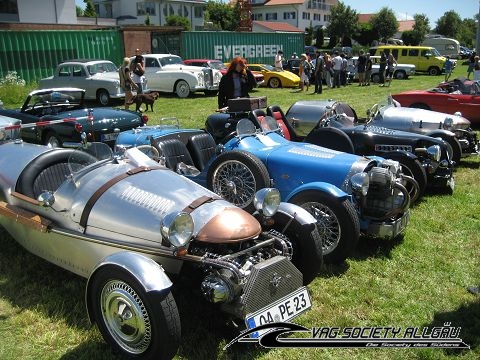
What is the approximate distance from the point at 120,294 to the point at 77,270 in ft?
3.11

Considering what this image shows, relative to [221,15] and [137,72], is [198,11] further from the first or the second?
[137,72]

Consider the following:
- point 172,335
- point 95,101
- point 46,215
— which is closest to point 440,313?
point 172,335

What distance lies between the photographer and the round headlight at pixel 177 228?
2998mm

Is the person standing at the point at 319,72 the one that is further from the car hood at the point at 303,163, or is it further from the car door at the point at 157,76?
the car hood at the point at 303,163

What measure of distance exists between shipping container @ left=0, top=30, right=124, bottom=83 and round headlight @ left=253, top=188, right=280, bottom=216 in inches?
715

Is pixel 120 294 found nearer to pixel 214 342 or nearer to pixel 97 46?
pixel 214 342

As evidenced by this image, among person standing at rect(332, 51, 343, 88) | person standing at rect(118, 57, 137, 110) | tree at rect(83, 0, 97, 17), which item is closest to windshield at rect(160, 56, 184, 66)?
person standing at rect(118, 57, 137, 110)

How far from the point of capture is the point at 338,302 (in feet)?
13.0

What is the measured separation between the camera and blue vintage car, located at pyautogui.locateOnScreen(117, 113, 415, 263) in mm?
4449

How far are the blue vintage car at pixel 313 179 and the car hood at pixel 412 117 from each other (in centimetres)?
344

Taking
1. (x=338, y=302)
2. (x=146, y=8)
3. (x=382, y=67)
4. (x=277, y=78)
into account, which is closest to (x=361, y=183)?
(x=338, y=302)

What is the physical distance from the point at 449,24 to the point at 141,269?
287ft

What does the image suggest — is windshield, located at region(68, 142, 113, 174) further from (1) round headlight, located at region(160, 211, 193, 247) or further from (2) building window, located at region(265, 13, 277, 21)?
(2) building window, located at region(265, 13, 277, 21)

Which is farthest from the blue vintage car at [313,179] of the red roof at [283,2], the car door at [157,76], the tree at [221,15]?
the red roof at [283,2]
